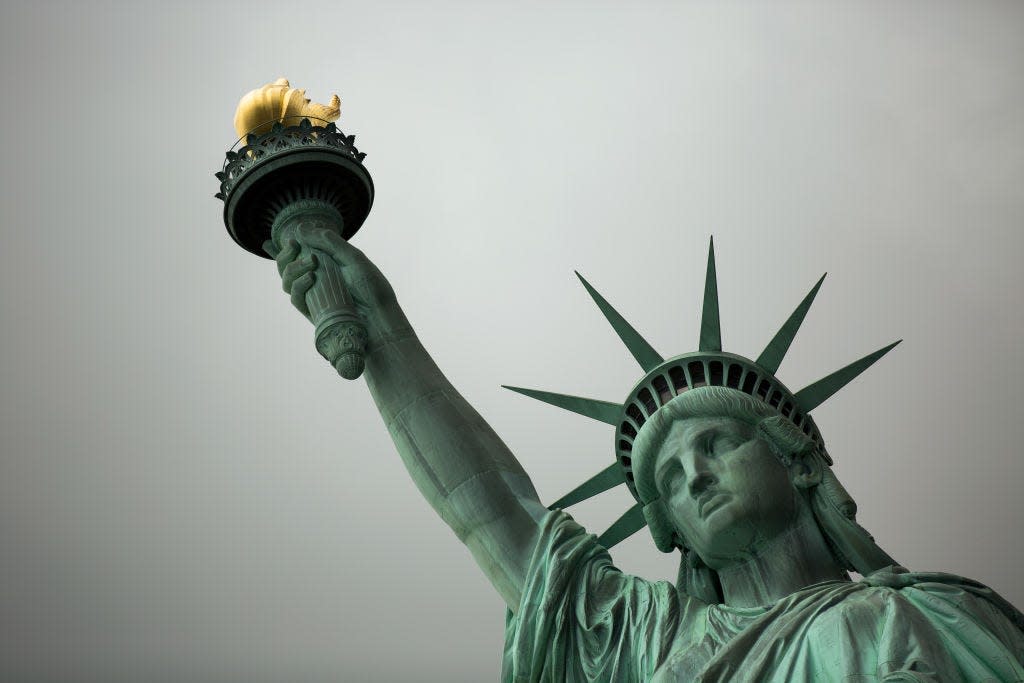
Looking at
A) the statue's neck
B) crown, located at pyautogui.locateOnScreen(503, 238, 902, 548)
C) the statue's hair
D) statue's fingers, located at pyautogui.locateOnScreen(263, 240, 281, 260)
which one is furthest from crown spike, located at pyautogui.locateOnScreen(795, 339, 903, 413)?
statue's fingers, located at pyautogui.locateOnScreen(263, 240, 281, 260)

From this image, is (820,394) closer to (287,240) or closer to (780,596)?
(780,596)

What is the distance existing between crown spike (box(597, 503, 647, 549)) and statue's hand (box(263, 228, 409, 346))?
251 cm

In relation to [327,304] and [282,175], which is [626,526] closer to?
[327,304]

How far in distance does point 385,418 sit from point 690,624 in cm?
312

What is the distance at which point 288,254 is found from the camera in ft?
36.3

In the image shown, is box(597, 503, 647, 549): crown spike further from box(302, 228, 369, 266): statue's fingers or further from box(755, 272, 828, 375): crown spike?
box(302, 228, 369, 266): statue's fingers

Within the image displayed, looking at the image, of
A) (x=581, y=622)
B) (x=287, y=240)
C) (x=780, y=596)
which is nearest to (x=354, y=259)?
(x=287, y=240)

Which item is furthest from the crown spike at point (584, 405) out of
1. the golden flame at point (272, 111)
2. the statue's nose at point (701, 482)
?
the golden flame at point (272, 111)

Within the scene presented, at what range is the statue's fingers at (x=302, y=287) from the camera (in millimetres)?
10812

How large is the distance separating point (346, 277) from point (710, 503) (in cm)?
380

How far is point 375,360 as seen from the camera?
10727 mm

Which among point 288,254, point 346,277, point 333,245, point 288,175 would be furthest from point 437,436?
point 288,175

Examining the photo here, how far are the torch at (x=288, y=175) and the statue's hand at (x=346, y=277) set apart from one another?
0.07 meters

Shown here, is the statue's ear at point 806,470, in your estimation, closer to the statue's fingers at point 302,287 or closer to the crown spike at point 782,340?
the crown spike at point 782,340
